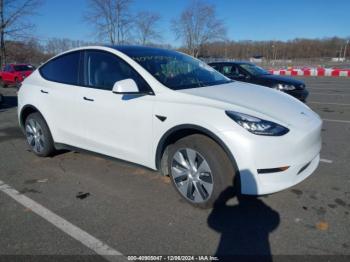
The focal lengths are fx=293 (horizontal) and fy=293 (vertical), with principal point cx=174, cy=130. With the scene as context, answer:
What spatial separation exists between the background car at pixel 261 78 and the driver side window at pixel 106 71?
5.71 meters

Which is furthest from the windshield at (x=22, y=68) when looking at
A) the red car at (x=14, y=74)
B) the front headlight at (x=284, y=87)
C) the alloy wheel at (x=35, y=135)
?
the front headlight at (x=284, y=87)

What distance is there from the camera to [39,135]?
4.62 meters

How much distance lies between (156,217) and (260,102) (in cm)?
161

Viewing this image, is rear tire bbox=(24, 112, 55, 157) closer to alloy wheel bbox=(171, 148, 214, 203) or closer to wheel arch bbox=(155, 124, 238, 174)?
wheel arch bbox=(155, 124, 238, 174)

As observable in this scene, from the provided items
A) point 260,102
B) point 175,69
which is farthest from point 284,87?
point 260,102

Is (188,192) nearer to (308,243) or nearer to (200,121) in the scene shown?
(200,121)

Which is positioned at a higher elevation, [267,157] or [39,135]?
[267,157]

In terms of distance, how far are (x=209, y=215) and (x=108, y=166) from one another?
6.37ft

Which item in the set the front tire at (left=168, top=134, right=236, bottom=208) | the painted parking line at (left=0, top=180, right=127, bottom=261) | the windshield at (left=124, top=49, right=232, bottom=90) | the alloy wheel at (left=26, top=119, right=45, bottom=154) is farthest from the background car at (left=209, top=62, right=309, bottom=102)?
the painted parking line at (left=0, top=180, right=127, bottom=261)

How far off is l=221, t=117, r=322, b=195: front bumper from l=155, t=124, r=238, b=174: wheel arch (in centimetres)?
6

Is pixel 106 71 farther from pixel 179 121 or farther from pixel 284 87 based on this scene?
pixel 284 87

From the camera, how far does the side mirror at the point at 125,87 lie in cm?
307

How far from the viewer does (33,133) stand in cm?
471

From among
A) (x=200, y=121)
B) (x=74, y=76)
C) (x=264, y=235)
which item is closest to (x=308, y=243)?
(x=264, y=235)
